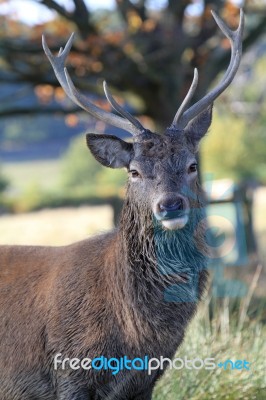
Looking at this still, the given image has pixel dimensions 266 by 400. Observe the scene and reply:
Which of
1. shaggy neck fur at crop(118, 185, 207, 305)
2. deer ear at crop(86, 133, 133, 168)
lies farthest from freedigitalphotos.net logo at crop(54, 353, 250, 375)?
deer ear at crop(86, 133, 133, 168)

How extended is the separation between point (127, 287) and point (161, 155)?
0.83m

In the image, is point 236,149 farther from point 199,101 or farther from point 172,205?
point 172,205

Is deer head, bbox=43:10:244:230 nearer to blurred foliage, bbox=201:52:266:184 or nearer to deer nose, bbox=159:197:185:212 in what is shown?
deer nose, bbox=159:197:185:212

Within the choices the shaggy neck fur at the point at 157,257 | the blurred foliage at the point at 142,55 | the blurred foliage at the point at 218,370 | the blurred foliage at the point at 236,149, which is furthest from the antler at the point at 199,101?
the blurred foliage at the point at 236,149

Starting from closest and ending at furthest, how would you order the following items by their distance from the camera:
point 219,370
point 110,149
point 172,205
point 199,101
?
1. point 172,205
2. point 110,149
3. point 199,101
4. point 219,370

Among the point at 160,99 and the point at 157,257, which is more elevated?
the point at 160,99

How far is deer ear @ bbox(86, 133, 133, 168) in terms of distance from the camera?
506 cm

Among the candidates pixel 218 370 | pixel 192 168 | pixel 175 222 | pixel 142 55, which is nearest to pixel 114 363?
pixel 175 222

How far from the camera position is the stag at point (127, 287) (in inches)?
188

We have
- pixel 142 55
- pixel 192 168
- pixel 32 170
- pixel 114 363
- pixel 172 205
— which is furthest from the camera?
pixel 32 170

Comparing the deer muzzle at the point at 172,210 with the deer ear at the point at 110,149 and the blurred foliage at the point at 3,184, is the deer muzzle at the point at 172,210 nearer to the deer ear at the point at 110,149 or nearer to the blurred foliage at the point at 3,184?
the deer ear at the point at 110,149

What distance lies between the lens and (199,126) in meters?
5.25

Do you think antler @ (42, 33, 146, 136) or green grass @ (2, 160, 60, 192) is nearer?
antler @ (42, 33, 146, 136)

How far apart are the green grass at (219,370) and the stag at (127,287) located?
3.08 feet
